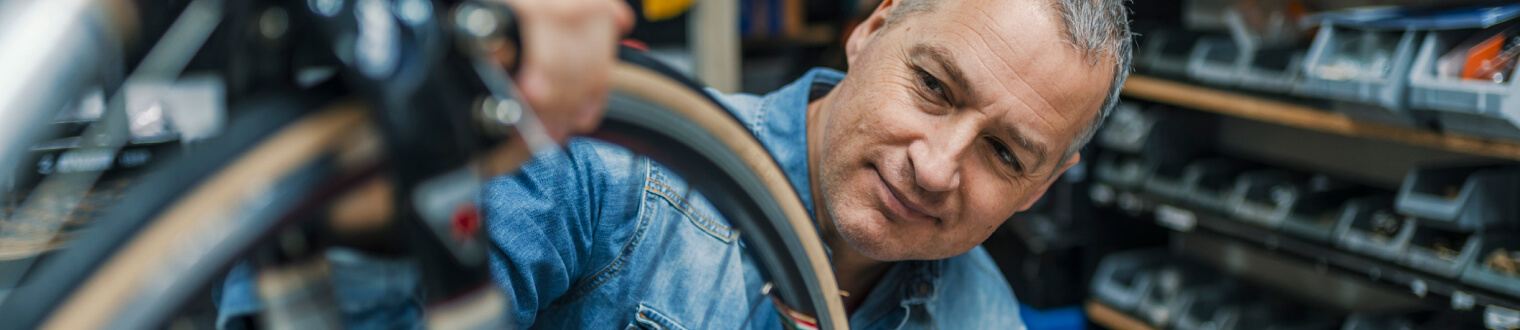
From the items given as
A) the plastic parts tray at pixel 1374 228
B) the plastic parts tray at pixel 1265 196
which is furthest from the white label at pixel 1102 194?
the plastic parts tray at pixel 1374 228

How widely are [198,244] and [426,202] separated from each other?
0.07 metres

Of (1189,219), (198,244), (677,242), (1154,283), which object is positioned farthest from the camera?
(1154,283)

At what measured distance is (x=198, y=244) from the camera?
0.28 meters

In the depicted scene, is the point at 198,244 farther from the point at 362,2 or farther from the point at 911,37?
the point at 911,37

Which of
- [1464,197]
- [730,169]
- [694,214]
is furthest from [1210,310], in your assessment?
[730,169]

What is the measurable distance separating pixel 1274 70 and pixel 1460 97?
456 millimetres

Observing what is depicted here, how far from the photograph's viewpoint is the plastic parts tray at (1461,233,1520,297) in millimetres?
1441

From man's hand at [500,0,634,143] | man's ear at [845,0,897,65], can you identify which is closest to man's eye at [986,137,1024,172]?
man's ear at [845,0,897,65]

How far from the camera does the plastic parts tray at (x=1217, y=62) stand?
193cm

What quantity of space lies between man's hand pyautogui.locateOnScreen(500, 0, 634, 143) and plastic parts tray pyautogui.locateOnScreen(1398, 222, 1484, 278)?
171 centimetres

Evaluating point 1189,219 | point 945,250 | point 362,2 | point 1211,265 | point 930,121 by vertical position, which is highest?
point 362,2

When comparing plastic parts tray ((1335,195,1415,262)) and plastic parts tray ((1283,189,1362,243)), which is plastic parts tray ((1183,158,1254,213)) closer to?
plastic parts tray ((1283,189,1362,243))

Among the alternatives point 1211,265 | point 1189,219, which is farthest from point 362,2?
point 1211,265

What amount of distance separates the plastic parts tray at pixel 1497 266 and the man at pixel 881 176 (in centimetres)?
108
